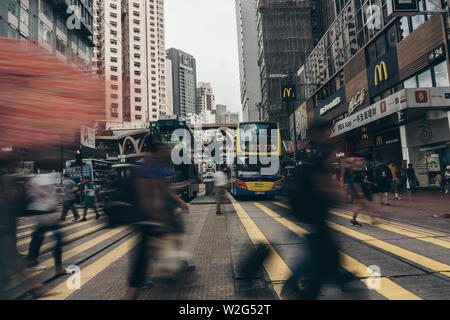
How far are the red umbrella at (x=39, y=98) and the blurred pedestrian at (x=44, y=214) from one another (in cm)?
172

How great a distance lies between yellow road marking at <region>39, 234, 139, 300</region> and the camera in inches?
125

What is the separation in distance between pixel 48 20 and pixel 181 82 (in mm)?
161842

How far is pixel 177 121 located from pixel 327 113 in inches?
711

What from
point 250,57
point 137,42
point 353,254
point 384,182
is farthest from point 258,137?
point 250,57

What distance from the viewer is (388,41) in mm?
17312

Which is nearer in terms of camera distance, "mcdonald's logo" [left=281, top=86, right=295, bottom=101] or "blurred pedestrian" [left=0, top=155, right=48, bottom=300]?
"blurred pedestrian" [left=0, top=155, right=48, bottom=300]

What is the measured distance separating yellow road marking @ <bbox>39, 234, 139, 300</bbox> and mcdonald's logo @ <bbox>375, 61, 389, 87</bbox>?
18229 millimetres

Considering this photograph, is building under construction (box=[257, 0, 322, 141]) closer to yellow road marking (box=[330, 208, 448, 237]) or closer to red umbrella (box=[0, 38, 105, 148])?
yellow road marking (box=[330, 208, 448, 237])

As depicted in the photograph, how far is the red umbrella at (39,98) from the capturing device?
133 cm

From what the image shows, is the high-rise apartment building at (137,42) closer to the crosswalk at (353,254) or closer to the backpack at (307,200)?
the crosswalk at (353,254)

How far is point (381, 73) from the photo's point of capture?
1792 cm

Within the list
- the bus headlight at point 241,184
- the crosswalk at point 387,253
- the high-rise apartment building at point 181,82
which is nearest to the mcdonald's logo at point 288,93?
the bus headlight at point 241,184

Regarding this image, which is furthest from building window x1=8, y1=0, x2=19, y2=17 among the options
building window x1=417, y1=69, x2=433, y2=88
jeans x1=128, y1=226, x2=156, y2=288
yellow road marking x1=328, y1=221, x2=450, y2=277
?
building window x1=417, y1=69, x2=433, y2=88
